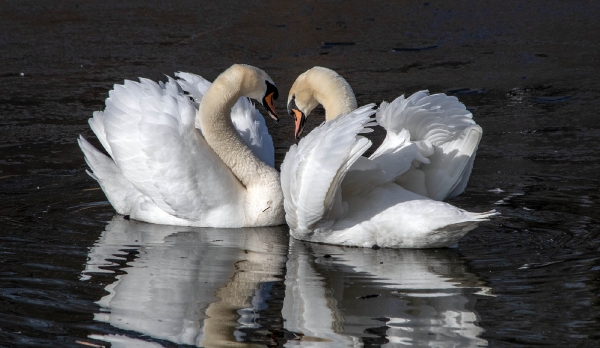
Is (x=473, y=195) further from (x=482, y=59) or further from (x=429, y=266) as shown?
(x=482, y=59)

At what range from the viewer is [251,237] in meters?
6.50

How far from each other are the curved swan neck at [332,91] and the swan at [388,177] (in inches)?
23.5

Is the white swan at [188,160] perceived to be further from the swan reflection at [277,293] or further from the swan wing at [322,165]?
the swan wing at [322,165]

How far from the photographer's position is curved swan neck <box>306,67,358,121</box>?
268 inches

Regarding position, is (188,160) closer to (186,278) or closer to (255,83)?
(255,83)

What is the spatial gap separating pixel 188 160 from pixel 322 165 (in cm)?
125

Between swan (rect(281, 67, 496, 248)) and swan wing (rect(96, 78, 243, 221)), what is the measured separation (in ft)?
2.37

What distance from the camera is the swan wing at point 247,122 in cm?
743

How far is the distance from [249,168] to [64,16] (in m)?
7.64

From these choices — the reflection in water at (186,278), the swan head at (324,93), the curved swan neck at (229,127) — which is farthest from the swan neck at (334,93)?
the reflection in water at (186,278)

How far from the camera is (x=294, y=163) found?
5867mm

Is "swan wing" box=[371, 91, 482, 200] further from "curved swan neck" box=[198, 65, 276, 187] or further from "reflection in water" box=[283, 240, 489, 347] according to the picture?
"curved swan neck" box=[198, 65, 276, 187]

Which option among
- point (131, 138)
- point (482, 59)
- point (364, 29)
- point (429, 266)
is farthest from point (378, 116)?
point (364, 29)

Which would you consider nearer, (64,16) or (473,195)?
(473,195)
